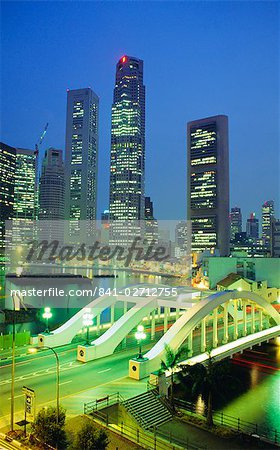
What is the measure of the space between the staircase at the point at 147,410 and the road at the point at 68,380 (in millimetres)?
626

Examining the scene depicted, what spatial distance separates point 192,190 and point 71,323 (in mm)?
167652

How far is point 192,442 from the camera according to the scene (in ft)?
61.3

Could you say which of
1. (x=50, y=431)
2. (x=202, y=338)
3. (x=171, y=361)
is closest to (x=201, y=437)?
(x=171, y=361)

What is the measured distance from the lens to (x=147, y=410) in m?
20.5

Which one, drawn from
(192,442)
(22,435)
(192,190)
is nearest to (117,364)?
(192,442)

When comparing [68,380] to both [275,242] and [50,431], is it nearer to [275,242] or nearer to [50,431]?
[50,431]

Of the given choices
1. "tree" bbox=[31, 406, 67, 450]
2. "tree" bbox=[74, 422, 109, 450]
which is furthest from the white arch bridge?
"tree" bbox=[74, 422, 109, 450]

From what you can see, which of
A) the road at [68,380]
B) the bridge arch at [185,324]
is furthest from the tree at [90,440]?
the bridge arch at [185,324]

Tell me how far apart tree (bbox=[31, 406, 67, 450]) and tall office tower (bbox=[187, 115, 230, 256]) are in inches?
6706

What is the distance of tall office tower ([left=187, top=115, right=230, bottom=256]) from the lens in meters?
185

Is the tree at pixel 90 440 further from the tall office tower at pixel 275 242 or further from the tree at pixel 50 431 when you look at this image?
the tall office tower at pixel 275 242

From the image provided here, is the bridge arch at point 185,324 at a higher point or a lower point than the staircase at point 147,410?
higher

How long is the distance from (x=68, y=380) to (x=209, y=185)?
17269 centimetres

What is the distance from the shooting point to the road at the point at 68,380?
20.0 meters
